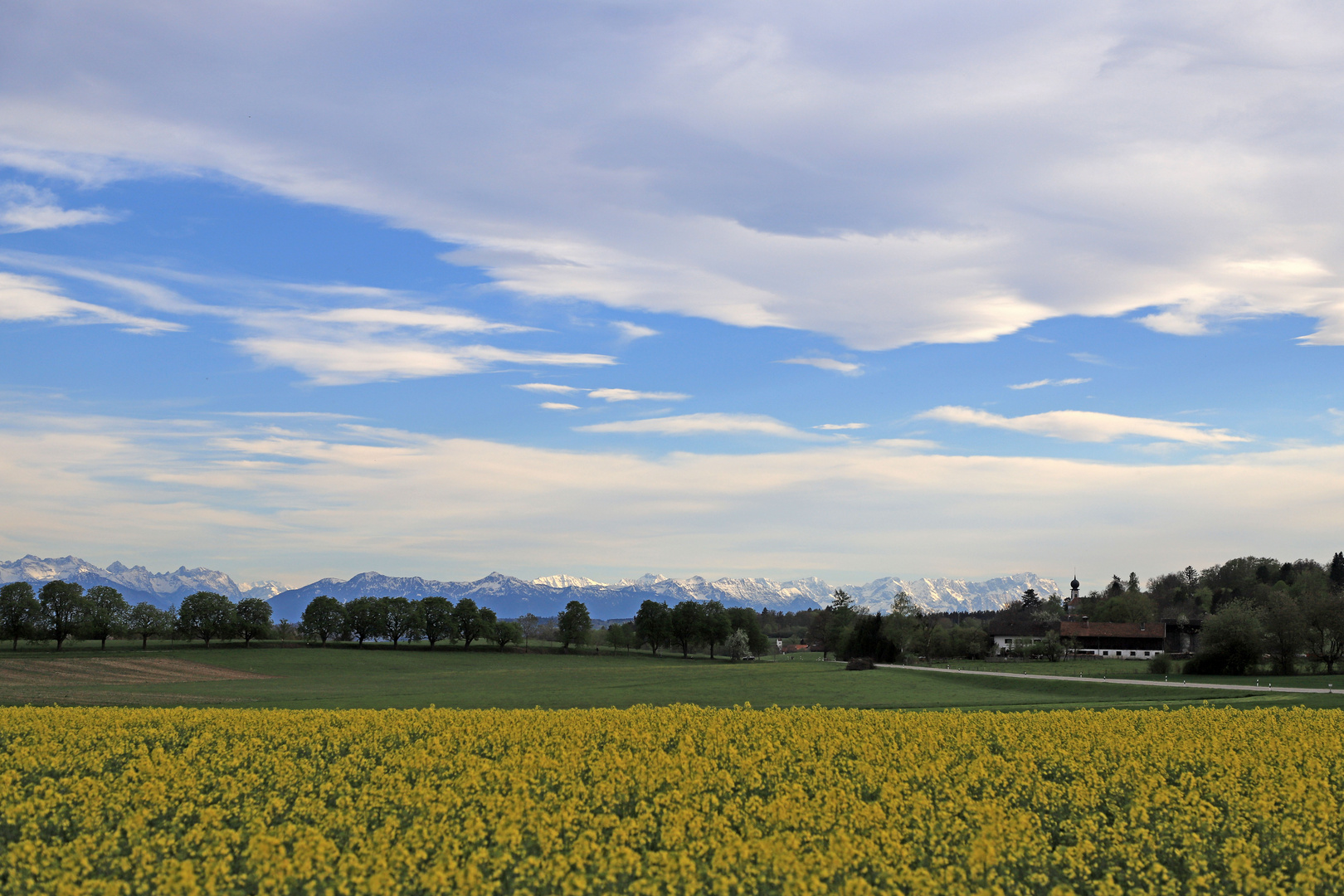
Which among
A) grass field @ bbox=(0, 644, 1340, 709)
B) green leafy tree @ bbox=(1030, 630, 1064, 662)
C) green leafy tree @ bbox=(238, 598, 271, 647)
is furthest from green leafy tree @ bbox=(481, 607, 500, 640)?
green leafy tree @ bbox=(1030, 630, 1064, 662)

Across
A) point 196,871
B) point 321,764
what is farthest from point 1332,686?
point 196,871

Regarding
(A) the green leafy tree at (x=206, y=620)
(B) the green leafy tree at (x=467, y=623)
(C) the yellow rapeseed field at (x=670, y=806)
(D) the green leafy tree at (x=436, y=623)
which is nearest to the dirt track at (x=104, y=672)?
(A) the green leafy tree at (x=206, y=620)

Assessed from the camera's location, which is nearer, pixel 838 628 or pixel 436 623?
pixel 436 623

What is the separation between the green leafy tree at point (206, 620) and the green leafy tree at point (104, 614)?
7.01 metres

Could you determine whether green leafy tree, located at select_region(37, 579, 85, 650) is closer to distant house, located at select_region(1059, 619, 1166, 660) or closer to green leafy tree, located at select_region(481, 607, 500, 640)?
green leafy tree, located at select_region(481, 607, 500, 640)

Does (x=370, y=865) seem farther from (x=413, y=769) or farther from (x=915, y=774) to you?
(x=915, y=774)

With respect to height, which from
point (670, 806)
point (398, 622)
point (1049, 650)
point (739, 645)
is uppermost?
point (670, 806)

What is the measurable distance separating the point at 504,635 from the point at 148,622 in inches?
1951

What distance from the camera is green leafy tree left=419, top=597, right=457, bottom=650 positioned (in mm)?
141375

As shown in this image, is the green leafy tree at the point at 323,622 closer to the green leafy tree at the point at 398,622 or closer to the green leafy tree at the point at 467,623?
the green leafy tree at the point at 398,622

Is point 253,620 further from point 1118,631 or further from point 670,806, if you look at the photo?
point 1118,631

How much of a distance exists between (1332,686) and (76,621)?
13148 centimetres

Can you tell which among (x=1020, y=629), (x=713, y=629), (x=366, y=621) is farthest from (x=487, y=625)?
(x=1020, y=629)

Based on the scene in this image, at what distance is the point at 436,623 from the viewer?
468 feet
